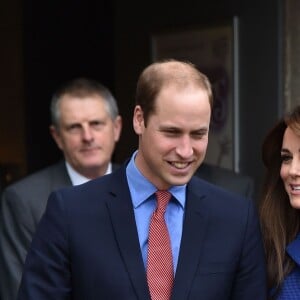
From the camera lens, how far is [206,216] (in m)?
2.79

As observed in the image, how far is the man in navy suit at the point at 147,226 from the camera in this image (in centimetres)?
261

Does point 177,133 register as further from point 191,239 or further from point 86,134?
point 86,134

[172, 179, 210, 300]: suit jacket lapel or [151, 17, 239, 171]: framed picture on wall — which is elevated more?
[151, 17, 239, 171]: framed picture on wall

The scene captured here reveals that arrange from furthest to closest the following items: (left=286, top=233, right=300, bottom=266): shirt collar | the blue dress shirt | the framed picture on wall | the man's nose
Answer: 1. the framed picture on wall
2. the man's nose
3. (left=286, top=233, right=300, bottom=266): shirt collar
4. the blue dress shirt

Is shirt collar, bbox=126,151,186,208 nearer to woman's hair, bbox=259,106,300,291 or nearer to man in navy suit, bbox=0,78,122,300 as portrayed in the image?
woman's hair, bbox=259,106,300,291

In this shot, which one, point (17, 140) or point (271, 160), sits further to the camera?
point (17, 140)

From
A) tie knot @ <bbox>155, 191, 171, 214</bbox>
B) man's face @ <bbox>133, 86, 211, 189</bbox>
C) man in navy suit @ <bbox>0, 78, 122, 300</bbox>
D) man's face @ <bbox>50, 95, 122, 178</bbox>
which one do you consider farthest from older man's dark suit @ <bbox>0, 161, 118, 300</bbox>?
man's face @ <bbox>133, 86, 211, 189</bbox>

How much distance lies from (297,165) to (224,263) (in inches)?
24.0

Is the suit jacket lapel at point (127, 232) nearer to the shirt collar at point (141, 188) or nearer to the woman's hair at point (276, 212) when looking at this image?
the shirt collar at point (141, 188)

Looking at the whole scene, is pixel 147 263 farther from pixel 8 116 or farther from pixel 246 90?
pixel 8 116

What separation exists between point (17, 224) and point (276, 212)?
1.26 meters

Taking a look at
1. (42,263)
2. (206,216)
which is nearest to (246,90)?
(206,216)

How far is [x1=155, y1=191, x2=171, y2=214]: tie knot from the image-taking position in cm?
275

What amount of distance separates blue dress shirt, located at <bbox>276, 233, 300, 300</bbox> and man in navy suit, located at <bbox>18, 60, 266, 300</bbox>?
0.24 metres
